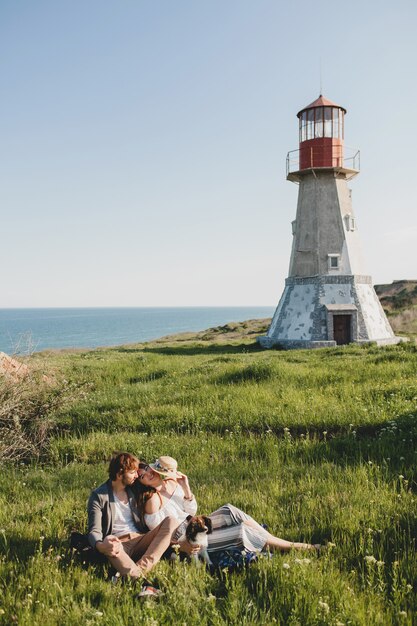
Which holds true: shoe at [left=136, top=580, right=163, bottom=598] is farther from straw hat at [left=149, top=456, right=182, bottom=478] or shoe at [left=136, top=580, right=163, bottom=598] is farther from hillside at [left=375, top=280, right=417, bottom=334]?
hillside at [left=375, top=280, right=417, bottom=334]

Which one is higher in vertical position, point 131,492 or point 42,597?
point 131,492

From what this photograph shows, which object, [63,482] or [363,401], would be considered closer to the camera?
[63,482]

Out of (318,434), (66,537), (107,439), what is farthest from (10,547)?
(318,434)

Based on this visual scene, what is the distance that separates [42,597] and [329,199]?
28.9 meters

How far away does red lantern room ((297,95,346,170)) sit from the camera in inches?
1176

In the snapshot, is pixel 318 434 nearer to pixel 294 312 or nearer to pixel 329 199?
pixel 294 312

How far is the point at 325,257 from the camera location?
2991 cm

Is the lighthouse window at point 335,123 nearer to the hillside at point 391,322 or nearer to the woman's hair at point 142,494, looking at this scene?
the hillside at point 391,322

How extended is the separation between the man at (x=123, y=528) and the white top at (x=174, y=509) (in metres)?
0.15

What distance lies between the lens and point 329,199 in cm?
3033

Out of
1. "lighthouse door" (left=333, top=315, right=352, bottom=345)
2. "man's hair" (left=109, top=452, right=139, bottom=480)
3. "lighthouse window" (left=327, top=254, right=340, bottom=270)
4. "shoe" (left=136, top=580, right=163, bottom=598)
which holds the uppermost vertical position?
"lighthouse window" (left=327, top=254, right=340, bottom=270)

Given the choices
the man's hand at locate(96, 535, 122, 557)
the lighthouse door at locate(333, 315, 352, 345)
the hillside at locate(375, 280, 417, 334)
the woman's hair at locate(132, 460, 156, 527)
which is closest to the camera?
the man's hand at locate(96, 535, 122, 557)

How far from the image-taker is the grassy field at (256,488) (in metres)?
4.36

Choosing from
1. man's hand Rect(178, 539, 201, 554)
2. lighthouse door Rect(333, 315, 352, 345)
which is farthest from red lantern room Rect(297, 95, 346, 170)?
man's hand Rect(178, 539, 201, 554)
